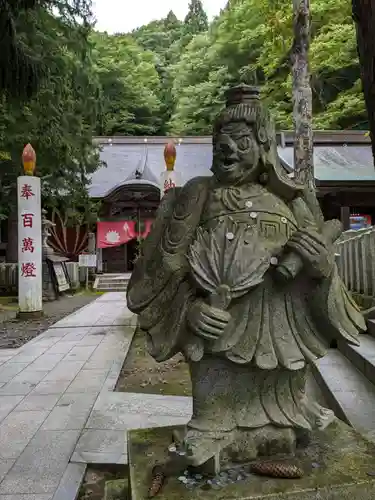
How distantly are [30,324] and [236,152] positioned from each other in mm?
8392

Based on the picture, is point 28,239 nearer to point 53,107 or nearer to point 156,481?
point 53,107

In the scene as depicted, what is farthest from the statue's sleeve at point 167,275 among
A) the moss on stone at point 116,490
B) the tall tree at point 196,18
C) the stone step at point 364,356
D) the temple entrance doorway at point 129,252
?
the tall tree at point 196,18

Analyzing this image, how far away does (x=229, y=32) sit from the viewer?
19.9 meters

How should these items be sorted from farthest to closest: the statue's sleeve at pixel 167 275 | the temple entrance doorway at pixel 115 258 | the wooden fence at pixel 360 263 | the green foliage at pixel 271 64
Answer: the temple entrance doorway at pixel 115 258
the green foliage at pixel 271 64
the wooden fence at pixel 360 263
the statue's sleeve at pixel 167 275

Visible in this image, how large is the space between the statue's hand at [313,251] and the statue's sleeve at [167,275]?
0.42 m

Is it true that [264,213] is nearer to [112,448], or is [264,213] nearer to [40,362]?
[112,448]

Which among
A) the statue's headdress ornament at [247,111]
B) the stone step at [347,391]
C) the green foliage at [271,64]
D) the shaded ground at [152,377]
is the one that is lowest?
the shaded ground at [152,377]

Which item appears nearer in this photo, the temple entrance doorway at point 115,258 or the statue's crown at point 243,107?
the statue's crown at point 243,107

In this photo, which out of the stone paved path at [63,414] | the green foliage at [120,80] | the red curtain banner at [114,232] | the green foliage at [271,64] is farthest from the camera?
the red curtain banner at [114,232]

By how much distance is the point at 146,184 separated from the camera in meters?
17.4

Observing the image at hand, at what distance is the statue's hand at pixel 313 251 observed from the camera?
1.57m

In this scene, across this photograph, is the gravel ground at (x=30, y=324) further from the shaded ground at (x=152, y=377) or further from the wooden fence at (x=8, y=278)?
the shaded ground at (x=152, y=377)

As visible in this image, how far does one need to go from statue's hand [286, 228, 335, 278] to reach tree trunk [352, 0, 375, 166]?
1.19 meters

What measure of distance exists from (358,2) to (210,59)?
21.0 meters
